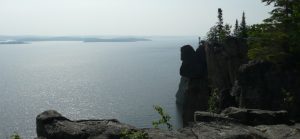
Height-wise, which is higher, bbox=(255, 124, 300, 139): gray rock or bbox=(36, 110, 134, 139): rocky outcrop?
bbox=(36, 110, 134, 139): rocky outcrop

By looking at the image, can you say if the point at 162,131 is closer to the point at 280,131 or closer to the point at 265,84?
the point at 280,131

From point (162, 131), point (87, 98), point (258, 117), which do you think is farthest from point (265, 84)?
point (87, 98)

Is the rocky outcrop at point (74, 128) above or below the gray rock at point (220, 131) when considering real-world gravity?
above

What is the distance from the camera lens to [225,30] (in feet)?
363

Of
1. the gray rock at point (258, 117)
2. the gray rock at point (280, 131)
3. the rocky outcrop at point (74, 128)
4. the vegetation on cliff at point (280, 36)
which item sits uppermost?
the vegetation on cliff at point (280, 36)

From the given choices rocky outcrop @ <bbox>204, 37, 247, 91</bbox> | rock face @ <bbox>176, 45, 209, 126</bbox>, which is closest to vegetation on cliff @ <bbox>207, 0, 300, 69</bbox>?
rocky outcrop @ <bbox>204, 37, 247, 91</bbox>

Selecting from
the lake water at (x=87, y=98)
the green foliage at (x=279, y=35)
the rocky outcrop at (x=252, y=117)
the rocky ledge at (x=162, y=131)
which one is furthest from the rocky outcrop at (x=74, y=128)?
the lake water at (x=87, y=98)

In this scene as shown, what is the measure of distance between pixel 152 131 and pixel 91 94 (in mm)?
112523

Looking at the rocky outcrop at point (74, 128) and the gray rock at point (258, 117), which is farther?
the gray rock at point (258, 117)

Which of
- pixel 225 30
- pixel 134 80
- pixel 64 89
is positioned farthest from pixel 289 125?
pixel 134 80

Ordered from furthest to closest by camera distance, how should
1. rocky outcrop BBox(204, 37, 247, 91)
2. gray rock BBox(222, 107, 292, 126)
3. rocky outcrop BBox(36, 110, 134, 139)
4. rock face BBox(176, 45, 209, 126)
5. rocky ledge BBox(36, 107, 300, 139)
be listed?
1. rock face BBox(176, 45, 209, 126)
2. rocky outcrop BBox(204, 37, 247, 91)
3. gray rock BBox(222, 107, 292, 126)
4. rocky ledge BBox(36, 107, 300, 139)
5. rocky outcrop BBox(36, 110, 134, 139)

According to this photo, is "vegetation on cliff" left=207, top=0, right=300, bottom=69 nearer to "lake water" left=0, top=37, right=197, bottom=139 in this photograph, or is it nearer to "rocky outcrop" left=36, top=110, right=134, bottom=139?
"rocky outcrop" left=36, top=110, right=134, bottom=139

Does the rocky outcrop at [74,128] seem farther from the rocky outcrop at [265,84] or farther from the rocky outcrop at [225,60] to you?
the rocky outcrop at [225,60]

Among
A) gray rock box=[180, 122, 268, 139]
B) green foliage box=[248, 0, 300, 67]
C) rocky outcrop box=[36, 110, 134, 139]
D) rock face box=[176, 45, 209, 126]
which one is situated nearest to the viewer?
rocky outcrop box=[36, 110, 134, 139]
